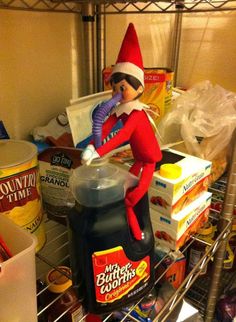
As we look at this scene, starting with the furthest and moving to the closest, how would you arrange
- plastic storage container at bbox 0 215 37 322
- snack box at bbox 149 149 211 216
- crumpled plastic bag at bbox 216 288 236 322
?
crumpled plastic bag at bbox 216 288 236 322 < snack box at bbox 149 149 211 216 < plastic storage container at bbox 0 215 37 322

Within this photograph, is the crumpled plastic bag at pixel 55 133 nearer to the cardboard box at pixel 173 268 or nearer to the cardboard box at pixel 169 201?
the cardboard box at pixel 169 201

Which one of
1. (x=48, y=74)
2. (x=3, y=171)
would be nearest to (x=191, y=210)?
(x=3, y=171)

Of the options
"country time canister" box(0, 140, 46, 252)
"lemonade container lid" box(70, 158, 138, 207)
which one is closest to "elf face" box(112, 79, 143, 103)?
"lemonade container lid" box(70, 158, 138, 207)

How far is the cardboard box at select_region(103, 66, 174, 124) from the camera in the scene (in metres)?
0.79

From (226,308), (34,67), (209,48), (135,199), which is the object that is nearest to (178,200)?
(135,199)

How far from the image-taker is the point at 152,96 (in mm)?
803

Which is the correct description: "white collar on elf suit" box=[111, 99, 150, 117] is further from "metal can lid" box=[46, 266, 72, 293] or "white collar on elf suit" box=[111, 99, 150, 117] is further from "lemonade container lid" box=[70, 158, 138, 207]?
"metal can lid" box=[46, 266, 72, 293]

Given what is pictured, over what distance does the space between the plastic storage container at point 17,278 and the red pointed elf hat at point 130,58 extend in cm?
28

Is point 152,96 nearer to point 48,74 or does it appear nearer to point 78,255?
point 48,74

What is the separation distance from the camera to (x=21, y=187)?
0.54m

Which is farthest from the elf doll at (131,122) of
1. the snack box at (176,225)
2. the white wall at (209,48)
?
the white wall at (209,48)

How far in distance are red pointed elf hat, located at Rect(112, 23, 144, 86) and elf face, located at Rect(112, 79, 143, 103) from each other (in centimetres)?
2

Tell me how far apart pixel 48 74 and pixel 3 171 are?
395 mm

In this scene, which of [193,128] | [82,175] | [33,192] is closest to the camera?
[82,175]
